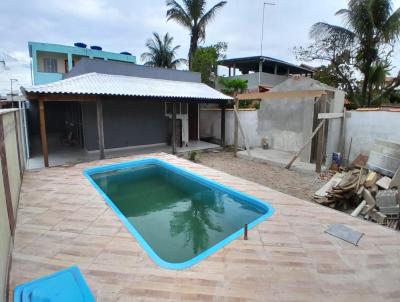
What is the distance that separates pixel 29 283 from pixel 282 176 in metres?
7.05

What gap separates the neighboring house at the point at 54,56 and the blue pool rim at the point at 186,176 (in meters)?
15.8

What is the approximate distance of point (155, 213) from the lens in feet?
19.1

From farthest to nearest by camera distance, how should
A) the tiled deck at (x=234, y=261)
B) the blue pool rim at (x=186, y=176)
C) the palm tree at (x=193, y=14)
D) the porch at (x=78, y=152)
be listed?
1. the palm tree at (x=193, y=14)
2. the porch at (x=78, y=152)
3. the blue pool rim at (x=186, y=176)
4. the tiled deck at (x=234, y=261)

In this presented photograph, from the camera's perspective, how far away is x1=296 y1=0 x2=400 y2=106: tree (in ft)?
38.5

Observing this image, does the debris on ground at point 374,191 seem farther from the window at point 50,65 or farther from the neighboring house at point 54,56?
the window at point 50,65

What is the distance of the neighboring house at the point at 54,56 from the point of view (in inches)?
807

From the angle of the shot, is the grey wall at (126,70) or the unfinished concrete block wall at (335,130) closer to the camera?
the unfinished concrete block wall at (335,130)

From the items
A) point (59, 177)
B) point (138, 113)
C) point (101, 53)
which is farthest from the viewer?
point (101, 53)

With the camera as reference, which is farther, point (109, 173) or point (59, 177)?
point (109, 173)

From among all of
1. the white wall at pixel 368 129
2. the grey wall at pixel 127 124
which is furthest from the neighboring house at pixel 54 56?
the white wall at pixel 368 129

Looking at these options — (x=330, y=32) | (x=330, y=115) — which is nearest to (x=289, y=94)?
(x=330, y=115)

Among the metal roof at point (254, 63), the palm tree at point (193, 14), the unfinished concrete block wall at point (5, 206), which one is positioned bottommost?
the unfinished concrete block wall at point (5, 206)

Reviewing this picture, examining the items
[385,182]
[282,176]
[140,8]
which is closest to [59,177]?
[282,176]

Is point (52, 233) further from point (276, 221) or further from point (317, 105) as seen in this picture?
point (317, 105)
